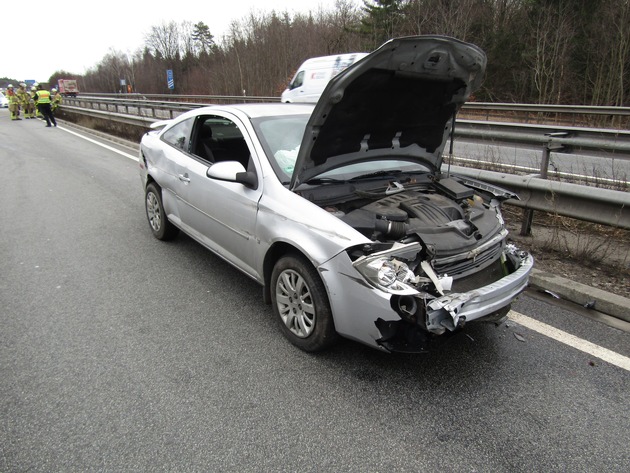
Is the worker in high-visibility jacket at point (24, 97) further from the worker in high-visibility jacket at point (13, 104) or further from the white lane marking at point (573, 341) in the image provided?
the white lane marking at point (573, 341)

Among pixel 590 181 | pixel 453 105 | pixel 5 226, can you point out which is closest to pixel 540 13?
pixel 590 181

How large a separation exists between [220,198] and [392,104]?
168 cm

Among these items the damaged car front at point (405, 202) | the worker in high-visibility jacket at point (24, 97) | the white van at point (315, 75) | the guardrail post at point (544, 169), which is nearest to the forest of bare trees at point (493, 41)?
the white van at point (315, 75)

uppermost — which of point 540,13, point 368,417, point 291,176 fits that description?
point 540,13

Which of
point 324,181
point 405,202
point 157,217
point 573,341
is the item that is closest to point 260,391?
point 324,181

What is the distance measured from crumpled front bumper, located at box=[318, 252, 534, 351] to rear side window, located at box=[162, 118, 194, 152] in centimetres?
→ 265

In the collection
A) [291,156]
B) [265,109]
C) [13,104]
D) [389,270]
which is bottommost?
[389,270]

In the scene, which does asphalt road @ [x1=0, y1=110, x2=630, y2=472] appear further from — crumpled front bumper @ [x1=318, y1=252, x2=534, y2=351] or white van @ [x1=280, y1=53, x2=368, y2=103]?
white van @ [x1=280, y1=53, x2=368, y2=103]

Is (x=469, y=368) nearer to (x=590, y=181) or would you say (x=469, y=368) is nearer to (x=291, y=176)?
(x=291, y=176)

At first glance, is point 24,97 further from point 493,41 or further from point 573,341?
point 573,341

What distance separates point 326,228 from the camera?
2.87 m

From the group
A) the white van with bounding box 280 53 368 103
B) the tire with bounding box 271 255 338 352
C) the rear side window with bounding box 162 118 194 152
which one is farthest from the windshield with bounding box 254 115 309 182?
the white van with bounding box 280 53 368 103

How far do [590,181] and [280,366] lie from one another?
184 inches

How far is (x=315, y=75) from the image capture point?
631 inches
